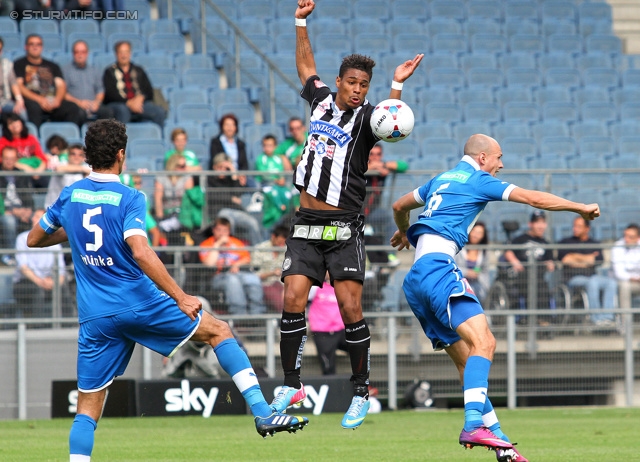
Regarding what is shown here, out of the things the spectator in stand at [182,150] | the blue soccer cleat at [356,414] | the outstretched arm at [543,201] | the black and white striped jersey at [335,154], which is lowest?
the blue soccer cleat at [356,414]

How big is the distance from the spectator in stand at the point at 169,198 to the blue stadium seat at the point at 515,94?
763 centimetres

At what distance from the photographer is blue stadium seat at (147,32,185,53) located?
61.6ft

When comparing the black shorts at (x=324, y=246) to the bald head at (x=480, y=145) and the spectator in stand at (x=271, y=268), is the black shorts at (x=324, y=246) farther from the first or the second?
the spectator in stand at (x=271, y=268)

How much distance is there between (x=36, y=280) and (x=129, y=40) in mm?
6613

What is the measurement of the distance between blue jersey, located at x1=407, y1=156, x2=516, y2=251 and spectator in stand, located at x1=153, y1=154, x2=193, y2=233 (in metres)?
6.42

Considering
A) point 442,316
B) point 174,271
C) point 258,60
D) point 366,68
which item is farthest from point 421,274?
point 258,60

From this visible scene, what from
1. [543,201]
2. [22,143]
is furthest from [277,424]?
[22,143]

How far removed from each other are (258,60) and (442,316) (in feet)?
39.7

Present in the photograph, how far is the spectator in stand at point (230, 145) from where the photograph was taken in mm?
15219

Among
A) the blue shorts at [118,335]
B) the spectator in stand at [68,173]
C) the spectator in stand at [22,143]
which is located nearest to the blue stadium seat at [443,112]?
the spectator in stand at [68,173]

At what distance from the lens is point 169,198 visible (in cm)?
1398

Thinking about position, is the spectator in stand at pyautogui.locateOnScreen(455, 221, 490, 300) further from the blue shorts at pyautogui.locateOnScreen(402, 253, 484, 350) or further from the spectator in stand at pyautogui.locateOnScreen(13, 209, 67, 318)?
the blue shorts at pyautogui.locateOnScreen(402, 253, 484, 350)

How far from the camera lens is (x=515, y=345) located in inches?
543

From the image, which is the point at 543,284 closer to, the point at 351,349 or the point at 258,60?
the point at 351,349
